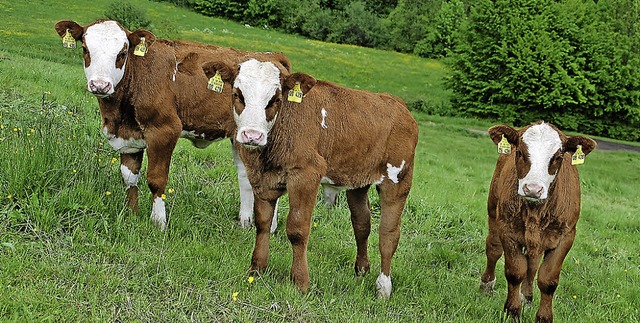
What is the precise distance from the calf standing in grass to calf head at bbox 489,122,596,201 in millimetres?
1207

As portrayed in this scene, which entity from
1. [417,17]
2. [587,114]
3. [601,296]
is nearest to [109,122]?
[601,296]

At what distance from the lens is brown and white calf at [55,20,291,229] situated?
6.24 meters

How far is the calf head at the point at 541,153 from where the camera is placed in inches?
230


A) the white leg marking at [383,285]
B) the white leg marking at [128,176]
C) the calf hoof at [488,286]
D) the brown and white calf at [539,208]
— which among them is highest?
the brown and white calf at [539,208]

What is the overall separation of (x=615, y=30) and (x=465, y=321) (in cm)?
3562

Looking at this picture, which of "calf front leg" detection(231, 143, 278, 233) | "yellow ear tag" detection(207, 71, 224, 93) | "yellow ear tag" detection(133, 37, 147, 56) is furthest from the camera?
"calf front leg" detection(231, 143, 278, 233)

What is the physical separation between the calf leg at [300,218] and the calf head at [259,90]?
22.4 inches

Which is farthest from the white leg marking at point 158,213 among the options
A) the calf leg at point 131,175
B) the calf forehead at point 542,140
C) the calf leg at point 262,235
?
the calf forehead at point 542,140

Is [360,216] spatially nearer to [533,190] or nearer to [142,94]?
[533,190]

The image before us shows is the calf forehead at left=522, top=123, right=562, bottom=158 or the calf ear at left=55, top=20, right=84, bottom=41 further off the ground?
the calf ear at left=55, top=20, right=84, bottom=41

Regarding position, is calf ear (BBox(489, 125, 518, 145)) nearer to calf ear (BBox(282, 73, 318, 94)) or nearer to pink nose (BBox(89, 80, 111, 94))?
calf ear (BBox(282, 73, 318, 94))

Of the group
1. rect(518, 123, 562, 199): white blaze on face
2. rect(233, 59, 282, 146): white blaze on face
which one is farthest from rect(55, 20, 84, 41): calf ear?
rect(518, 123, 562, 199): white blaze on face

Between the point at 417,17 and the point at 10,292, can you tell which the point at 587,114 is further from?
the point at 10,292

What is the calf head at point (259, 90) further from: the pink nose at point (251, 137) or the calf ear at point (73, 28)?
the calf ear at point (73, 28)
